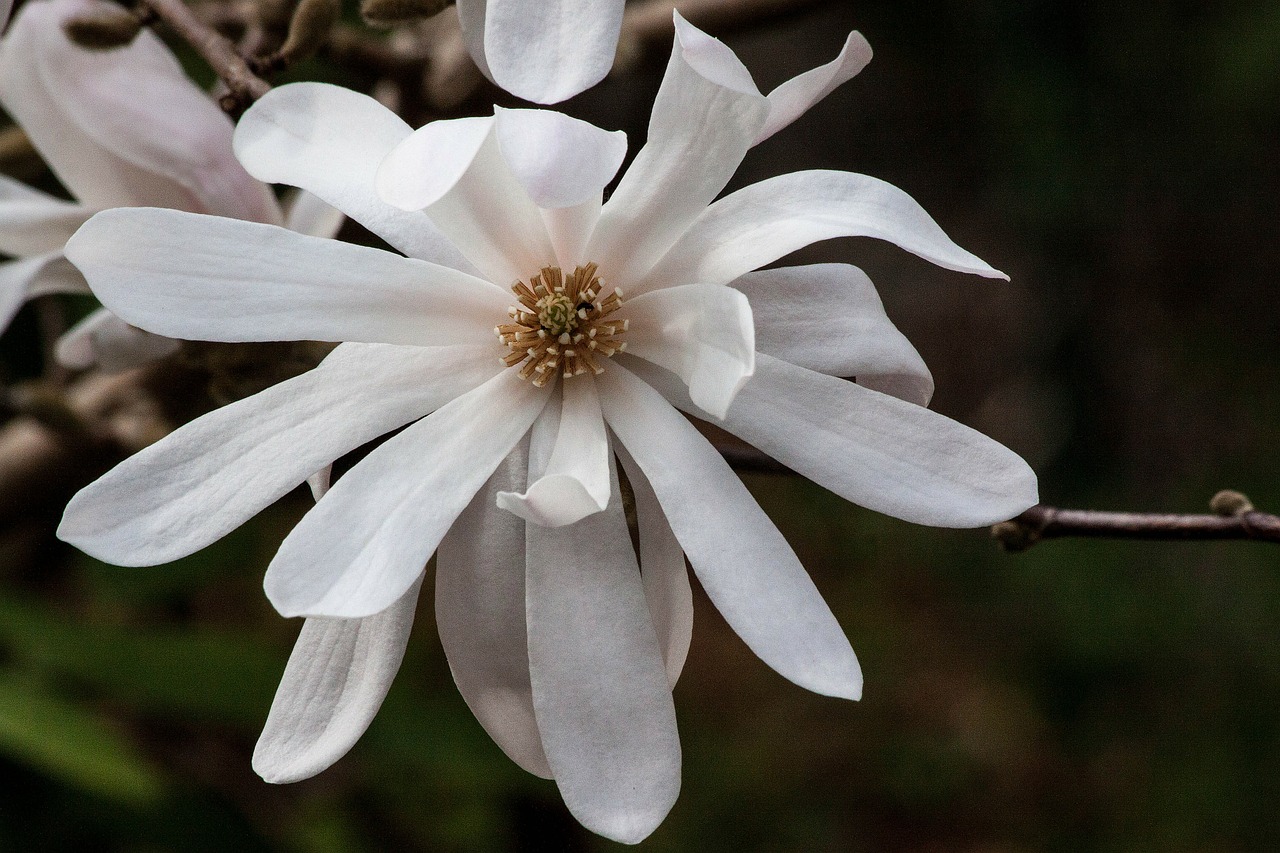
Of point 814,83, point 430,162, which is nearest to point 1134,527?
point 814,83

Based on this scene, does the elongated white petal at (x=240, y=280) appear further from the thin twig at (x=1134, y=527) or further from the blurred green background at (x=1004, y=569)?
the blurred green background at (x=1004, y=569)

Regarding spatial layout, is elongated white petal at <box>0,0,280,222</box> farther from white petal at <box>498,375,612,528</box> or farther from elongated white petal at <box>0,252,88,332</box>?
white petal at <box>498,375,612,528</box>

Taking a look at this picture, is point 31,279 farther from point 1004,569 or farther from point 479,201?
point 1004,569

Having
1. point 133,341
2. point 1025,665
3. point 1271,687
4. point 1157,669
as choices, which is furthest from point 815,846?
point 133,341

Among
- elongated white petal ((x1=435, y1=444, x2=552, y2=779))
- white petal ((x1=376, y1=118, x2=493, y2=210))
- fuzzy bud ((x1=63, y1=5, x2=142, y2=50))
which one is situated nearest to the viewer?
white petal ((x1=376, y1=118, x2=493, y2=210))

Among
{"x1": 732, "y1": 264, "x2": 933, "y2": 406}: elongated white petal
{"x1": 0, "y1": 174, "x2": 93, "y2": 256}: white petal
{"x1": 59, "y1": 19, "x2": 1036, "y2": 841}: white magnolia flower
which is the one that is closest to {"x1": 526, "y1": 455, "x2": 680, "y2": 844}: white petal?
{"x1": 59, "y1": 19, "x2": 1036, "y2": 841}: white magnolia flower

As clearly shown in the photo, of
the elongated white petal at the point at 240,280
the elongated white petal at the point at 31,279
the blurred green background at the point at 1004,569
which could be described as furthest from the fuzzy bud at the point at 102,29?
the blurred green background at the point at 1004,569

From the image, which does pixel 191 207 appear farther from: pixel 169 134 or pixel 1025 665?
pixel 1025 665
